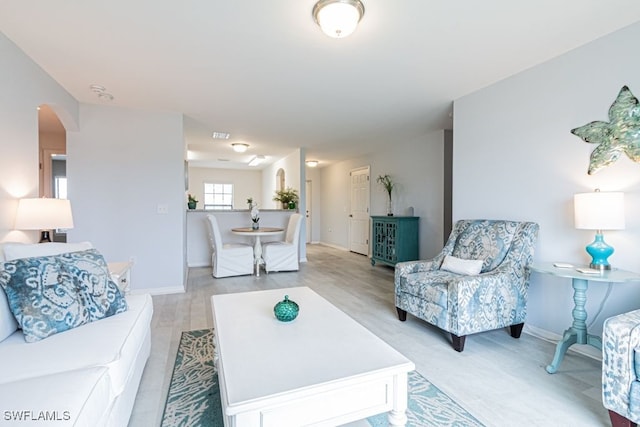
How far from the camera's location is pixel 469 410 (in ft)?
5.65

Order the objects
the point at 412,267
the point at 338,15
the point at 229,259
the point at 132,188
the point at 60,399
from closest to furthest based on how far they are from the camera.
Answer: the point at 60,399 < the point at 338,15 < the point at 412,267 < the point at 132,188 < the point at 229,259

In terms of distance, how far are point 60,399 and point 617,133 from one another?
341 centimetres

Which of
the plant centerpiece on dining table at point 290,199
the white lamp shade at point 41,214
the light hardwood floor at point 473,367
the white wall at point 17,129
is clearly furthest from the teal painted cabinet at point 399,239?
the white wall at point 17,129

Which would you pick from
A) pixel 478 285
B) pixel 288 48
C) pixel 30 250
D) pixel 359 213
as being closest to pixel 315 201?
pixel 359 213

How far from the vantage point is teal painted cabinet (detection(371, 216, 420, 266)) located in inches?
210

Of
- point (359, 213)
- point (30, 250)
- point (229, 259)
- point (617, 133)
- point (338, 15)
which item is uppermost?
point (338, 15)

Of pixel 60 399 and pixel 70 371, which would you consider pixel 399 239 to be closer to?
pixel 70 371

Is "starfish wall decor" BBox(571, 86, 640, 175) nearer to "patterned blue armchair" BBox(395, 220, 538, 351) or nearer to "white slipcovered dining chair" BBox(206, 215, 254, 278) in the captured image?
"patterned blue armchair" BBox(395, 220, 538, 351)

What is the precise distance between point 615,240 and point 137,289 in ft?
15.9

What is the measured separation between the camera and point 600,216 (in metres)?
2.07

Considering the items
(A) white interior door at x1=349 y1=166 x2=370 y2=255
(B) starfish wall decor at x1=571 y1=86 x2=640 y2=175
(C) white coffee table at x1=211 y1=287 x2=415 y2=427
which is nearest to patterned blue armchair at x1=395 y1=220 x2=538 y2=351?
(B) starfish wall decor at x1=571 y1=86 x2=640 y2=175

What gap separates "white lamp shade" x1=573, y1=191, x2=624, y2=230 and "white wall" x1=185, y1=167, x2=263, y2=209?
9024 millimetres

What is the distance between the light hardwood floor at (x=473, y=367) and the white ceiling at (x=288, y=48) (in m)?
2.35

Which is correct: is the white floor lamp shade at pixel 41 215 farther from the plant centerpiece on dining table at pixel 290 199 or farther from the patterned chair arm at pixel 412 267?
the plant centerpiece on dining table at pixel 290 199
